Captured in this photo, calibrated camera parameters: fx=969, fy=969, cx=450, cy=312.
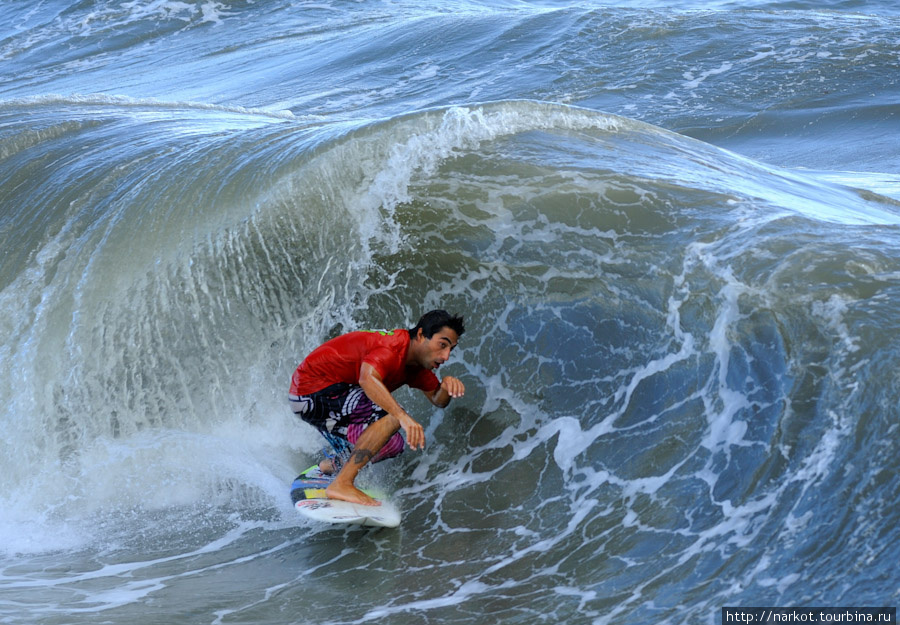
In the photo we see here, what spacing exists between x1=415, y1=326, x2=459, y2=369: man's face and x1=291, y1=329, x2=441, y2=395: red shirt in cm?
9

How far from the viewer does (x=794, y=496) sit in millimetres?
4125

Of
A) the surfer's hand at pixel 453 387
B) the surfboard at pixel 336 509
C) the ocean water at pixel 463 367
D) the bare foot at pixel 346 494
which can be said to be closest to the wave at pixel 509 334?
the ocean water at pixel 463 367

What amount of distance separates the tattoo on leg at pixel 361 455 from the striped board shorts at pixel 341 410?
0.10m

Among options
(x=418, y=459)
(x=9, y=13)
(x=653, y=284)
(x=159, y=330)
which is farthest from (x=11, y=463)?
(x=9, y=13)

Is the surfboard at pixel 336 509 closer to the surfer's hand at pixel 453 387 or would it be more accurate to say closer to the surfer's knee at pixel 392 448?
the surfer's knee at pixel 392 448

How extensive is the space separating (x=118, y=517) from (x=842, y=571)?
3777mm

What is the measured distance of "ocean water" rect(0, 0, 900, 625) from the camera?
4199 mm

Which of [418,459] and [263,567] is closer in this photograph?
[263,567]

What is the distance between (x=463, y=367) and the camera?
6.02 m

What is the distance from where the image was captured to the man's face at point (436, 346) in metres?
4.73

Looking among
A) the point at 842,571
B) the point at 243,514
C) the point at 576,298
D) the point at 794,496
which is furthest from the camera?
the point at 576,298

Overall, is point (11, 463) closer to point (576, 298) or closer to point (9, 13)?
point (576, 298)

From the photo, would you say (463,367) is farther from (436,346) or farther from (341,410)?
(436,346)

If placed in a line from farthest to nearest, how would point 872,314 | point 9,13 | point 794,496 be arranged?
point 9,13 → point 872,314 → point 794,496
